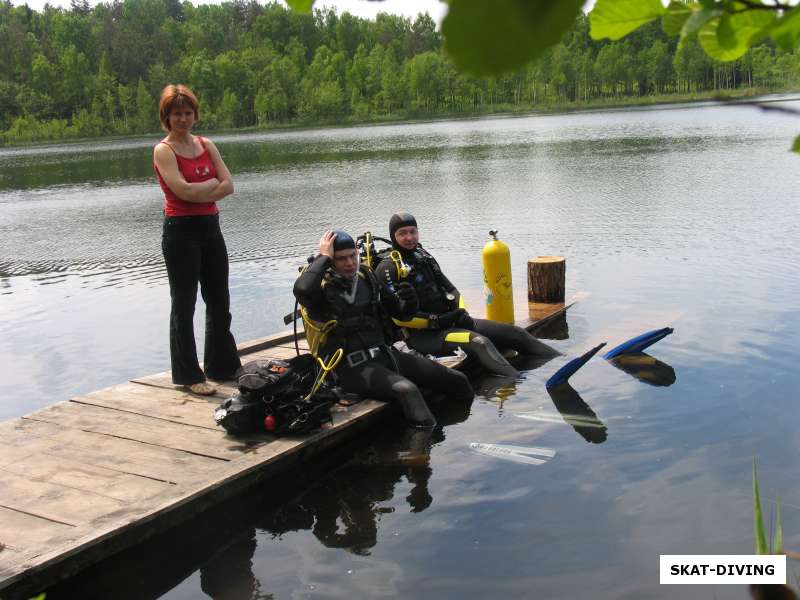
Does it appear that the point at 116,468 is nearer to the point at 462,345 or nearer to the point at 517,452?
the point at 517,452

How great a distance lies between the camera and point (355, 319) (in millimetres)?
6645

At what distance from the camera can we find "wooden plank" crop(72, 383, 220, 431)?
6.26 metres

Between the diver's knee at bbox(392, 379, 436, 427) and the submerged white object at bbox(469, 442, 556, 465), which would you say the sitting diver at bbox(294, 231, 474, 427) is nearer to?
the diver's knee at bbox(392, 379, 436, 427)

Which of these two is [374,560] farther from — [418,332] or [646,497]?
[418,332]

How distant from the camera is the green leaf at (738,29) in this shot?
3.19 feet

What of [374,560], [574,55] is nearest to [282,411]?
[374,560]

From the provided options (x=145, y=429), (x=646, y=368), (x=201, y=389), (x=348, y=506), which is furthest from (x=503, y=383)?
A: (x=145, y=429)

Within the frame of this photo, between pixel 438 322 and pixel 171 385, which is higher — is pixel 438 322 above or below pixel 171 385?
above

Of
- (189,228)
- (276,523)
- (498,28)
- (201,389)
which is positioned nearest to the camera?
(498,28)

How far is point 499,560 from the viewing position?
5027 mm

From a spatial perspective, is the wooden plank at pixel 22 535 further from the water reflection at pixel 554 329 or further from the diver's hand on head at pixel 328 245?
the water reflection at pixel 554 329

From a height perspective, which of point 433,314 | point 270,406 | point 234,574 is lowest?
point 234,574

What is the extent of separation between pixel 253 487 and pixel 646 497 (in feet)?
8.80

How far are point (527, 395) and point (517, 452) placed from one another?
1.39 meters
